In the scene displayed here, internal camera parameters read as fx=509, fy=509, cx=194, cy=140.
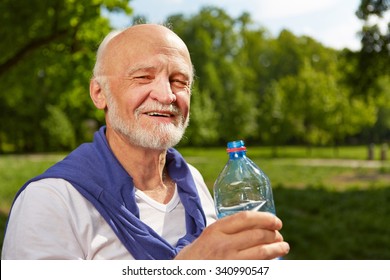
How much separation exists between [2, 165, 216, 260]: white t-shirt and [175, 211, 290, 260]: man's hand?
1.23 ft

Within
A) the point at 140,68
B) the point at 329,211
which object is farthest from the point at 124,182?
the point at 329,211

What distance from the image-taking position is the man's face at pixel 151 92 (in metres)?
1.58

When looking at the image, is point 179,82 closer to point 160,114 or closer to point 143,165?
point 160,114

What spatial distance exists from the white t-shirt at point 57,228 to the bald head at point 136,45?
41cm

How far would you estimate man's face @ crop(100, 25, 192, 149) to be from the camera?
158 centimetres

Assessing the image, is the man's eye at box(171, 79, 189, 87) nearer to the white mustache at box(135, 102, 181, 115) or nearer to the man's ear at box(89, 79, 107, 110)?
the white mustache at box(135, 102, 181, 115)

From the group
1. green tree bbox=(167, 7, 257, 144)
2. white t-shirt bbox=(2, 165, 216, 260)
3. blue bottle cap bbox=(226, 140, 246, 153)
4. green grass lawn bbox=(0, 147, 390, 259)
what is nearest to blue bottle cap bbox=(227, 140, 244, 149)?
blue bottle cap bbox=(226, 140, 246, 153)

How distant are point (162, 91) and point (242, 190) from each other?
416 mm

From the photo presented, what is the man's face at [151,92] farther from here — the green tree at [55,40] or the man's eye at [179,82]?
the green tree at [55,40]

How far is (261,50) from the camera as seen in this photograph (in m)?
44.1

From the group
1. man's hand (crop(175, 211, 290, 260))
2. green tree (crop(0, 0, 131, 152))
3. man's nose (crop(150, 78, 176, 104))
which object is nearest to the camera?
man's hand (crop(175, 211, 290, 260))

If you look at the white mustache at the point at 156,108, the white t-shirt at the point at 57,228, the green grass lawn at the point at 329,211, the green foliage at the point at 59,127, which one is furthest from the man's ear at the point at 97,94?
the green foliage at the point at 59,127

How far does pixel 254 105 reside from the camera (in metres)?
39.5
